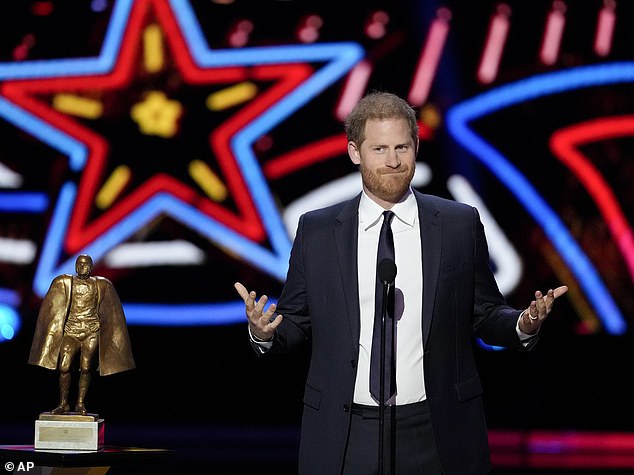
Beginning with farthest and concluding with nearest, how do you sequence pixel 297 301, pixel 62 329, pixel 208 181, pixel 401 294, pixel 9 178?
pixel 9 178 → pixel 208 181 → pixel 62 329 → pixel 297 301 → pixel 401 294

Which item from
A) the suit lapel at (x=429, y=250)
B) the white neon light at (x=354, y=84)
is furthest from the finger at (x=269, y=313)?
the white neon light at (x=354, y=84)

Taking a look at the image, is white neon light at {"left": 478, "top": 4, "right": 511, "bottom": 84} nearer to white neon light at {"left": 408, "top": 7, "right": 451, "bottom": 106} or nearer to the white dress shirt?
white neon light at {"left": 408, "top": 7, "right": 451, "bottom": 106}

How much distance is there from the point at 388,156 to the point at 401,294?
1.10ft

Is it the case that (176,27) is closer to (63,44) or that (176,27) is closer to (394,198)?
(63,44)

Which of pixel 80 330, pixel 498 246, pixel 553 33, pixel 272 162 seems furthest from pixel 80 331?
pixel 553 33

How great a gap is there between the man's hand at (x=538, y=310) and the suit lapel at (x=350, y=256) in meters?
0.41

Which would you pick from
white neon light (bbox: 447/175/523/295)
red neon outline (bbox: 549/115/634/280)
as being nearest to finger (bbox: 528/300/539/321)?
white neon light (bbox: 447/175/523/295)

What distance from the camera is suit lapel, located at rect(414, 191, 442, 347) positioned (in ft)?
8.32

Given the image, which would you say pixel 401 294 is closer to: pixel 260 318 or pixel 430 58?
pixel 260 318

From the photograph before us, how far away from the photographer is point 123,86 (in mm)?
6148

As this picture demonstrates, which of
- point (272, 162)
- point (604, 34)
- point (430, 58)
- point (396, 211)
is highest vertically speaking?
point (604, 34)

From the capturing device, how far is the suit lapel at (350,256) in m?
2.54

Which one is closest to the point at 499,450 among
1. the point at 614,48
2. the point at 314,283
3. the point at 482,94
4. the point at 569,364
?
the point at 569,364

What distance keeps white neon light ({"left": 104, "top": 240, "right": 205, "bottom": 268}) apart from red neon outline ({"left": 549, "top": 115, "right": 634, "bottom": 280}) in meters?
2.14
